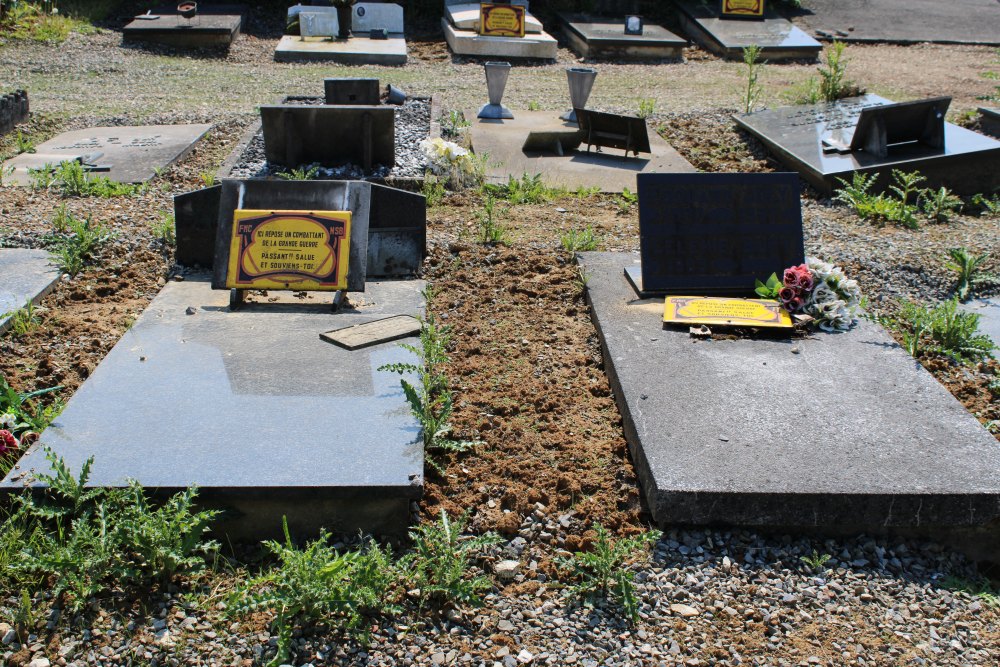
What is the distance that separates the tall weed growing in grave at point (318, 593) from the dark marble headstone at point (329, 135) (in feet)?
17.8

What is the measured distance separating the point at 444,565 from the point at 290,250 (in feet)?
7.62

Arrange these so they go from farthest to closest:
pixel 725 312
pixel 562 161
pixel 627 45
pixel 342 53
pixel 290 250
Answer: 1. pixel 627 45
2. pixel 342 53
3. pixel 562 161
4. pixel 290 250
5. pixel 725 312

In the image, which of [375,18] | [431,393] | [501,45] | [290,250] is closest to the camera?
[431,393]

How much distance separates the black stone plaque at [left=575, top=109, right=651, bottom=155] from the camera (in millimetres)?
8633

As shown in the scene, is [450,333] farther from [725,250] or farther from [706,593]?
[706,593]

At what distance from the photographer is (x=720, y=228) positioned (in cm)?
502

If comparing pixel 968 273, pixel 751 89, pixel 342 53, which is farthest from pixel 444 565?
pixel 342 53

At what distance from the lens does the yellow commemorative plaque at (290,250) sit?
4.68 meters

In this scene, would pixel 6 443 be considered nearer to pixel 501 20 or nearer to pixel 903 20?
pixel 501 20

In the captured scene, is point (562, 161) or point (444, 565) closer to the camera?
point (444, 565)

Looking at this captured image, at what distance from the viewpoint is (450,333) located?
479cm

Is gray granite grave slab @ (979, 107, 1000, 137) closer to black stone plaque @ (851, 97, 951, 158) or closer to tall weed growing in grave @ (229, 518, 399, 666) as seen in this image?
black stone plaque @ (851, 97, 951, 158)

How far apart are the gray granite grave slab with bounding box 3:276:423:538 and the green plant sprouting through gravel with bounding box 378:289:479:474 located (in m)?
0.06

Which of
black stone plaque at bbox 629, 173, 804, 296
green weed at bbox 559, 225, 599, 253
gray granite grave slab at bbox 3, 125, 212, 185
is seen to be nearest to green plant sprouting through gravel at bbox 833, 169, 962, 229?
black stone plaque at bbox 629, 173, 804, 296
